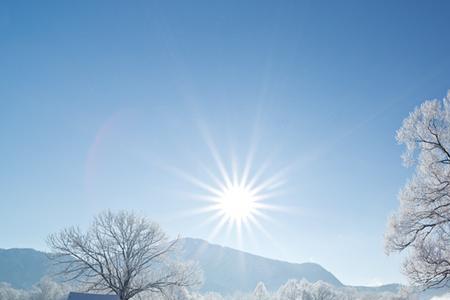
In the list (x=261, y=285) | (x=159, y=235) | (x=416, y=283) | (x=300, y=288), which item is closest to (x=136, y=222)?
(x=159, y=235)

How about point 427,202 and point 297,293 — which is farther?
point 297,293

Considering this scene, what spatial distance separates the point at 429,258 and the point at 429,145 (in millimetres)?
5016

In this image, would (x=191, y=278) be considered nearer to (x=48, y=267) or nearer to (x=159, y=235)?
(x=159, y=235)

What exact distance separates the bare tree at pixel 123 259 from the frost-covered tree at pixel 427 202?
19681 mm

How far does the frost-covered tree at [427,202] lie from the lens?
1461cm

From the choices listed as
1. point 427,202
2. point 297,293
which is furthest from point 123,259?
point 297,293

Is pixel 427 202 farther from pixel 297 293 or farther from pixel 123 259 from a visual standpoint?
pixel 297 293

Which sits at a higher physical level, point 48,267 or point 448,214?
point 448,214

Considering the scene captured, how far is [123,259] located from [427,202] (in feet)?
78.5

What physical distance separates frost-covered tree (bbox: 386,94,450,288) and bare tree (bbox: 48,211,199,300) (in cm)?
1968

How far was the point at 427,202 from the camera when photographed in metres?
14.9

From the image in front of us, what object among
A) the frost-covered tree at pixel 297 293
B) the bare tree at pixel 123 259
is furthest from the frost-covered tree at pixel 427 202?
the frost-covered tree at pixel 297 293

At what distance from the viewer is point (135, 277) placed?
29750 millimetres

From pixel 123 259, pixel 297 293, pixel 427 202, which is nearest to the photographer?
pixel 427 202
